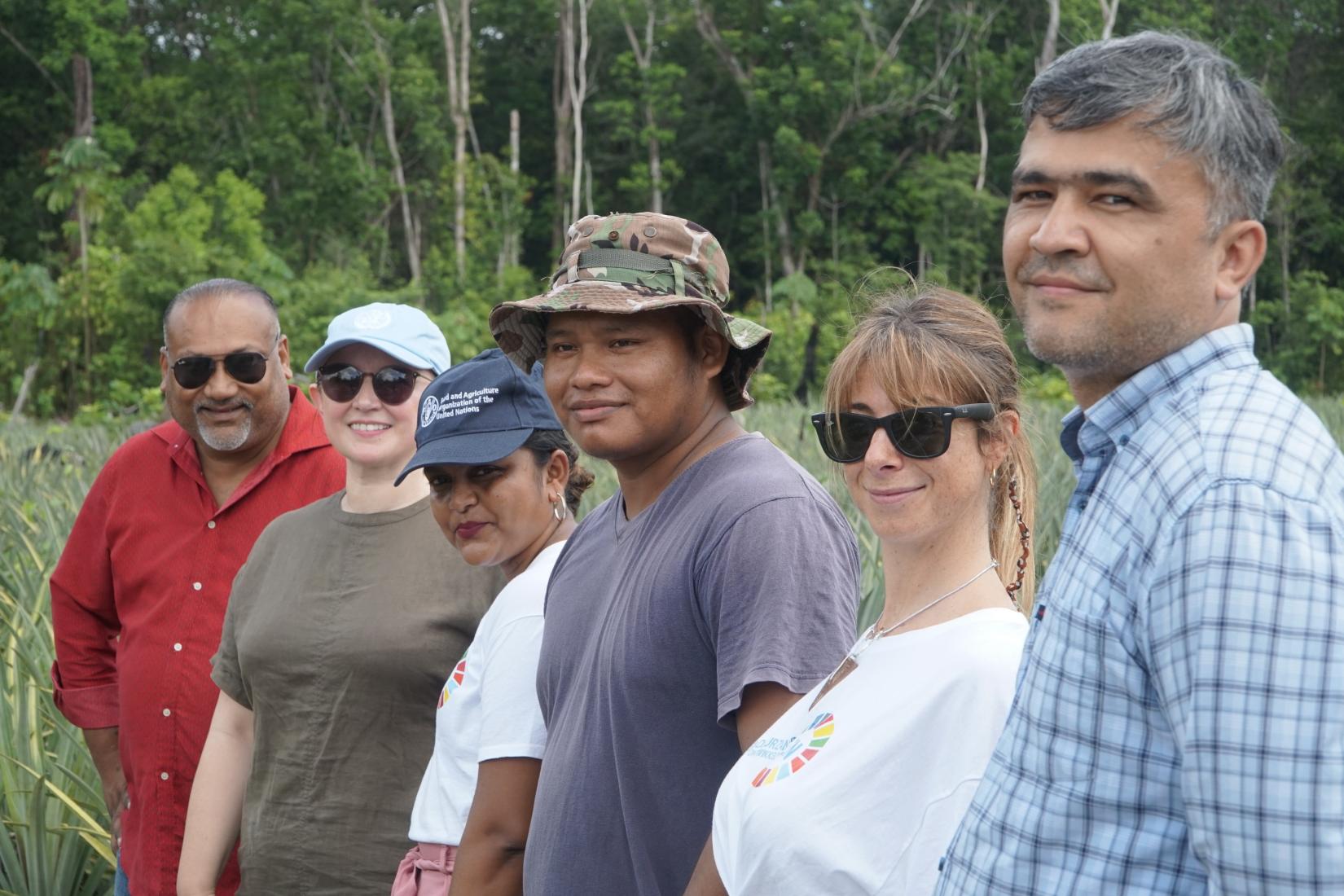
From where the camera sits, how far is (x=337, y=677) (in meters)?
2.72

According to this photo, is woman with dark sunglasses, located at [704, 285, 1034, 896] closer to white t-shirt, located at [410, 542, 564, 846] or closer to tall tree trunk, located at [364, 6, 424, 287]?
white t-shirt, located at [410, 542, 564, 846]

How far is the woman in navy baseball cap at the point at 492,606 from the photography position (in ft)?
7.55

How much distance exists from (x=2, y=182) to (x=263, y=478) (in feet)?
107

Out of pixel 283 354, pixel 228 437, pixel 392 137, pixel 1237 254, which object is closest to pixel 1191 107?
pixel 1237 254

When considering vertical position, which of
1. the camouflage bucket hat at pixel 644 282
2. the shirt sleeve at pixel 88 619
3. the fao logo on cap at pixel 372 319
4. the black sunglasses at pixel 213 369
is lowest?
the shirt sleeve at pixel 88 619

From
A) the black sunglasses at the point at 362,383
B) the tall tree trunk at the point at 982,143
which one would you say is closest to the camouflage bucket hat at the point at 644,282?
the black sunglasses at the point at 362,383

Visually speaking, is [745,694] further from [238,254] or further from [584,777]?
[238,254]

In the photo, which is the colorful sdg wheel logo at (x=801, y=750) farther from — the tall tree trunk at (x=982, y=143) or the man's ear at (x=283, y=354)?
the tall tree trunk at (x=982, y=143)

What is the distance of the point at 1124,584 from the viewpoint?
129cm

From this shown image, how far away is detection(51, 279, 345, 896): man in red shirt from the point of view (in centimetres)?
327

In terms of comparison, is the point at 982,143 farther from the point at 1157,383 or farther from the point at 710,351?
the point at 1157,383

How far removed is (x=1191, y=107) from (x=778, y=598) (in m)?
0.80

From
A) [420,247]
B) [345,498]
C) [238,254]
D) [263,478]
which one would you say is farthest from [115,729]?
[420,247]

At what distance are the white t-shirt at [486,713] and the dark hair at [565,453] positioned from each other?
249mm
